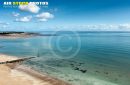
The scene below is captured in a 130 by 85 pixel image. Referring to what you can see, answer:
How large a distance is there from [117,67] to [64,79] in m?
14.3

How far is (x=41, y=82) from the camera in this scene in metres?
24.1

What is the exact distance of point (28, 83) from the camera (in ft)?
77.3

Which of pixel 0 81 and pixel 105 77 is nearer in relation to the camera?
pixel 0 81

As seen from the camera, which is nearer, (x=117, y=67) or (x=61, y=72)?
(x=61, y=72)

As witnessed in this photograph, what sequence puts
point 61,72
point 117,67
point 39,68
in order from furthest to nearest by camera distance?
1. point 117,67
2. point 39,68
3. point 61,72

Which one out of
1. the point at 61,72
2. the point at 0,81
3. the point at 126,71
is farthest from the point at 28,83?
the point at 126,71

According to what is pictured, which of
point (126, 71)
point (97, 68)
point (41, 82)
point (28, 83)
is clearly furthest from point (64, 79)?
point (126, 71)

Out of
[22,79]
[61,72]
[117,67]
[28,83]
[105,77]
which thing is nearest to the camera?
[28,83]

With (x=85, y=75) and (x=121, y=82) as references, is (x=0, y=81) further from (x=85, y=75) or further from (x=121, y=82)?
(x=121, y=82)

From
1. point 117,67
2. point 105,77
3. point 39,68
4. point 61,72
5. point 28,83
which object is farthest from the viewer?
point 117,67

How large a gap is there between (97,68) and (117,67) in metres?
4.58

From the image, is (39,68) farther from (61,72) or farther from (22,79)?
(22,79)

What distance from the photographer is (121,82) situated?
1036 inches

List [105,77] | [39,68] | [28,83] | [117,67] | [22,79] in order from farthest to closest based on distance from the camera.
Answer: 1. [117,67]
2. [39,68]
3. [105,77]
4. [22,79]
5. [28,83]
